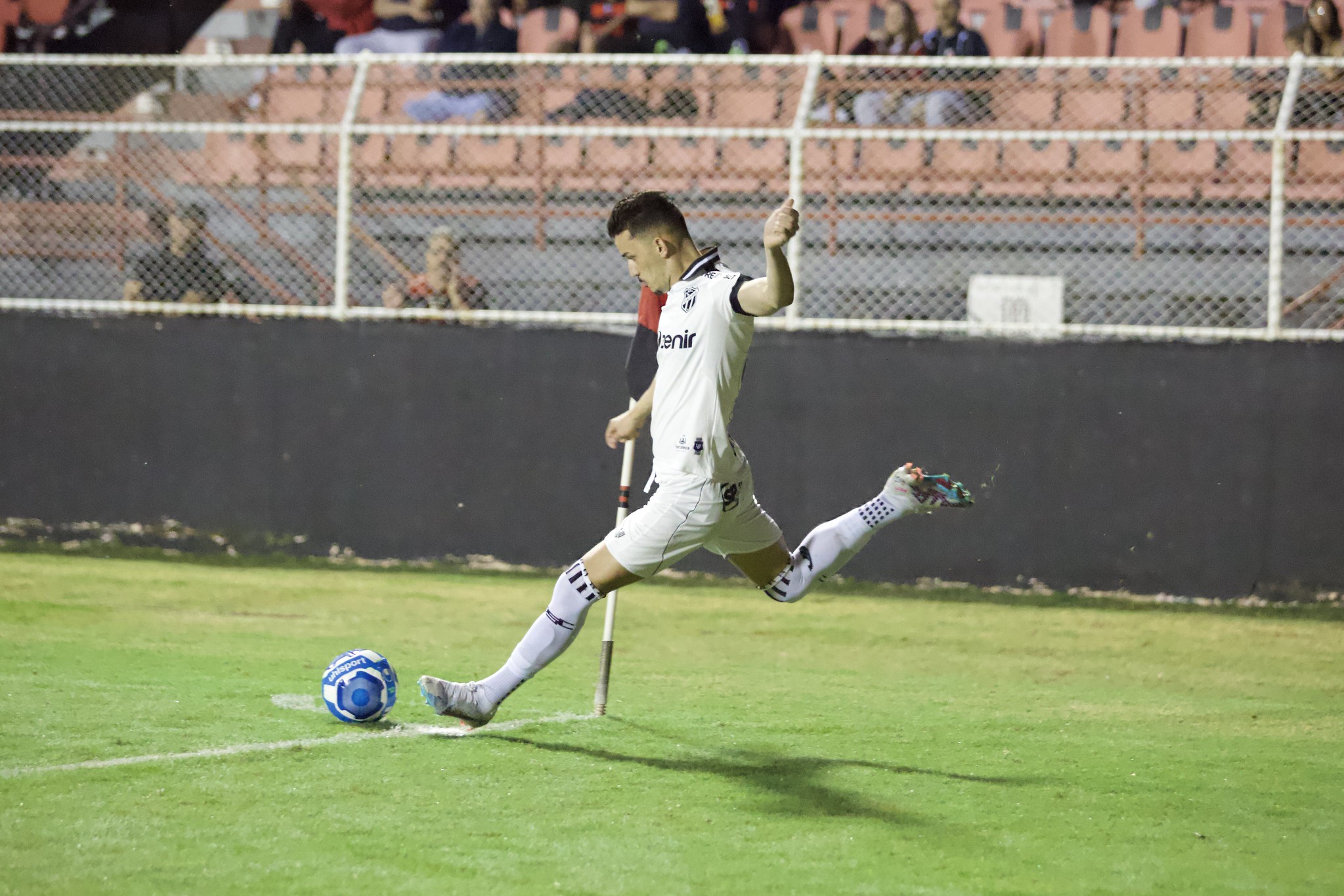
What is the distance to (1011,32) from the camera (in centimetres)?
1435

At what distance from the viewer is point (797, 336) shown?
1060 centimetres

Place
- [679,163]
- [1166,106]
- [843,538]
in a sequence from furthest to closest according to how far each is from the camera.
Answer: [679,163], [1166,106], [843,538]

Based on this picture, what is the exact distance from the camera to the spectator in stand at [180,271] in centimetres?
1161

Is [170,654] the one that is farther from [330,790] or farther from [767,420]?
[767,420]

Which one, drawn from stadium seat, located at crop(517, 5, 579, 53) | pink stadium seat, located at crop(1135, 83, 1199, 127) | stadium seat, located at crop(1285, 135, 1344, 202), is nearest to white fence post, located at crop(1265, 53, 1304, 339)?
stadium seat, located at crop(1285, 135, 1344, 202)

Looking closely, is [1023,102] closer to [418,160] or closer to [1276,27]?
A: [1276,27]

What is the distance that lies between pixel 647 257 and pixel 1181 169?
7.80m

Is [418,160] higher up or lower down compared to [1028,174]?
higher up

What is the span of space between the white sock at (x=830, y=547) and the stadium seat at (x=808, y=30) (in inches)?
396

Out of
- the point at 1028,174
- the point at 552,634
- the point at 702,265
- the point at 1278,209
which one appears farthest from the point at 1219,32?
the point at 552,634

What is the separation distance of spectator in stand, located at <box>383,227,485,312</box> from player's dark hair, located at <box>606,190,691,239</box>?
18.9ft

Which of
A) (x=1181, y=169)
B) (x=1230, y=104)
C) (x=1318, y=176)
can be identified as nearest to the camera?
(x=1318, y=176)

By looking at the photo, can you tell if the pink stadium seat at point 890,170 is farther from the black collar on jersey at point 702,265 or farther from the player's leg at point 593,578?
the player's leg at point 593,578

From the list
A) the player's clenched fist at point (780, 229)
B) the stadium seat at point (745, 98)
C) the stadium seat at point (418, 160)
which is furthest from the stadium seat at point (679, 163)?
the player's clenched fist at point (780, 229)
